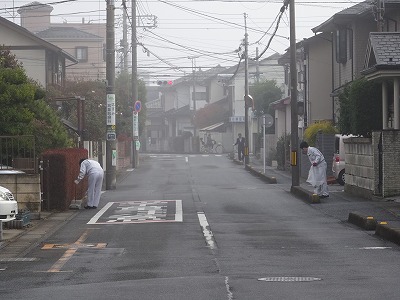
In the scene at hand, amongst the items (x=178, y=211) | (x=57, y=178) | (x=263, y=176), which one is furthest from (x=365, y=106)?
(x=263, y=176)

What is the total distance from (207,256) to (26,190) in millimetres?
9164

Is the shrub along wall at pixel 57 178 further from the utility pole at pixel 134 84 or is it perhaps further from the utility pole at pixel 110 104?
the utility pole at pixel 134 84

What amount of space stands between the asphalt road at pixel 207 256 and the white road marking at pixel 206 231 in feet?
0.07

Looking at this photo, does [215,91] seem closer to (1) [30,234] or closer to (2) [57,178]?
(2) [57,178]

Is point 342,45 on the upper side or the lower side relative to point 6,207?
upper

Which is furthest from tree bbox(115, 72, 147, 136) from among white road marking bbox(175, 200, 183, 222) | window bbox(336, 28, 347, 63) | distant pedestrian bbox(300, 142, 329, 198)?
distant pedestrian bbox(300, 142, 329, 198)

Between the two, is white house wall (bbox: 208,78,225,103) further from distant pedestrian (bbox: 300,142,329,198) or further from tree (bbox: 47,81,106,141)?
distant pedestrian (bbox: 300,142,329,198)

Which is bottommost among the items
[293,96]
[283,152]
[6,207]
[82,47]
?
[6,207]

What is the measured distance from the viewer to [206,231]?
60.6 feet

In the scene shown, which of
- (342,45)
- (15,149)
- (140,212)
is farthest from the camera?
(342,45)

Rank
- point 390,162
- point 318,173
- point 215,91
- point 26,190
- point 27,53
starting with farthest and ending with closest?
point 215,91, point 27,53, point 318,173, point 390,162, point 26,190

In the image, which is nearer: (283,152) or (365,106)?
(365,106)

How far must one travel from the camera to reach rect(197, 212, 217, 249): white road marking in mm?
16094

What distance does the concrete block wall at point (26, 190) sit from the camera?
22.2 metres
